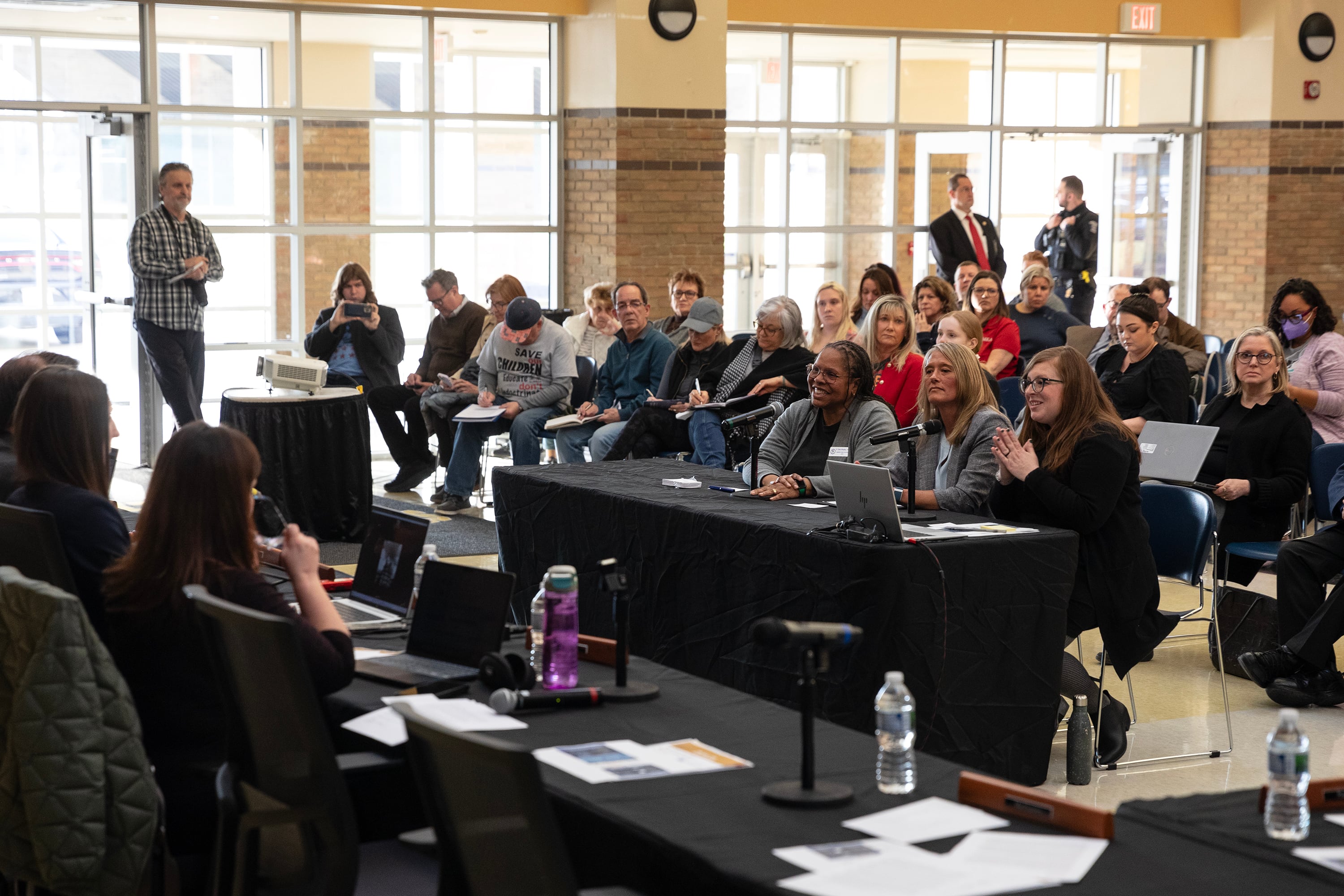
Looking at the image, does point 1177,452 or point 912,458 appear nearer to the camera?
point 912,458

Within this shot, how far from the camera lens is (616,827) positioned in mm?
Result: 2332

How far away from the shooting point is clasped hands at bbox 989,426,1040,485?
15.0 feet

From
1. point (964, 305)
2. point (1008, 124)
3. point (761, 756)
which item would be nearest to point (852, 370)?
point (761, 756)

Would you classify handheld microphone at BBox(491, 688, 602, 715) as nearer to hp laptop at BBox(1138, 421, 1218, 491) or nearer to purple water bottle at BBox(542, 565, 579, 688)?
purple water bottle at BBox(542, 565, 579, 688)

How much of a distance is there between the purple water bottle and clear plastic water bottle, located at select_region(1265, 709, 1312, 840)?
1.35 meters

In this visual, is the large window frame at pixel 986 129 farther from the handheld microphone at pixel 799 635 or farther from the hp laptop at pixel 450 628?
the handheld microphone at pixel 799 635

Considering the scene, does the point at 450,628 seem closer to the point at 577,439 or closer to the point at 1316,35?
the point at 577,439

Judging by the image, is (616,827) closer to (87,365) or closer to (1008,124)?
(87,365)

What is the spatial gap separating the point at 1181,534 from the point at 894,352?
2049 millimetres

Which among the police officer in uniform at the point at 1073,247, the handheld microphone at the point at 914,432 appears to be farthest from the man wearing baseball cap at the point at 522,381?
the police officer in uniform at the point at 1073,247

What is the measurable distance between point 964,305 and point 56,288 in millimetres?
6013

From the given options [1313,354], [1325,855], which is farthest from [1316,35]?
[1325,855]

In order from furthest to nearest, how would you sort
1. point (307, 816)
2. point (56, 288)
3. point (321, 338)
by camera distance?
point (56, 288) → point (321, 338) → point (307, 816)

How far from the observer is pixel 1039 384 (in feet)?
15.2
